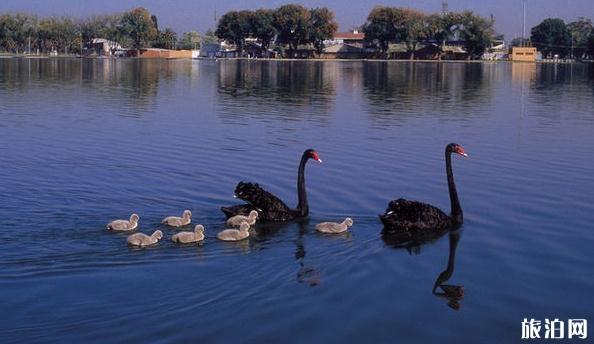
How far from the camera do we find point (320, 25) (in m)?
117

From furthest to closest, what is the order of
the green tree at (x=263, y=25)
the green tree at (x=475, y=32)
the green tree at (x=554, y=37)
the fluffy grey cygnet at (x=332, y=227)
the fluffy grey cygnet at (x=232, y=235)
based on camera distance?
the green tree at (x=554, y=37)
the green tree at (x=263, y=25)
the green tree at (x=475, y=32)
the fluffy grey cygnet at (x=332, y=227)
the fluffy grey cygnet at (x=232, y=235)

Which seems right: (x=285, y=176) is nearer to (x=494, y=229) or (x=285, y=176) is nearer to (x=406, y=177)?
(x=406, y=177)

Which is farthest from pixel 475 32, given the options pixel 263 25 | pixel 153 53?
pixel 153 53

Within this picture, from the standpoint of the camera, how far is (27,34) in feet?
391

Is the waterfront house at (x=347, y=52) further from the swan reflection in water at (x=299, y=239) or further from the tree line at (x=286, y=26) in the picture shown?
the swan reflection in water at (x=299, y=239)

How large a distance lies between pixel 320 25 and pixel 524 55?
94.3 feet

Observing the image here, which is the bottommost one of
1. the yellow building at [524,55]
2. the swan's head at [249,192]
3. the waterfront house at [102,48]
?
the swan's head at [249,192]

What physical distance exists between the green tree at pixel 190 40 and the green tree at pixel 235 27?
3519 centimetres

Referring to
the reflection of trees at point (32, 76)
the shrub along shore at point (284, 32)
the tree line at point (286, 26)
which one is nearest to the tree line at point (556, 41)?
the shrub along shore at point (284, 32)

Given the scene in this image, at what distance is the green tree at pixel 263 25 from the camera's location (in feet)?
385

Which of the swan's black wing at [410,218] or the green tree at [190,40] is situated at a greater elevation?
the green tree at [190,40]

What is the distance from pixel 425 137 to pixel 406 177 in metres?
5.07

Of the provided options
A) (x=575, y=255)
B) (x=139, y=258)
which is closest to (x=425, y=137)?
(x=575, y=255)

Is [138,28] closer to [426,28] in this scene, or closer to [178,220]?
[426,28]
